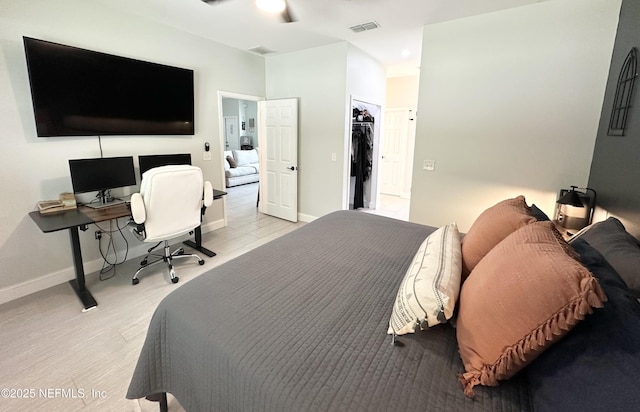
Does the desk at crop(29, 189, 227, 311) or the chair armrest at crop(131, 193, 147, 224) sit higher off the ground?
the chair armrest at crop(131, 193, 147, 224)

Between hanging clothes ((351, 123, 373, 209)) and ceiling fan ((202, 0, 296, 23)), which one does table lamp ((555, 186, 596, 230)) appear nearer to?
ceiling fan ((202, 0, 296, 23))

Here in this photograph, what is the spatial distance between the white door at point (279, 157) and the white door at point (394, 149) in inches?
114

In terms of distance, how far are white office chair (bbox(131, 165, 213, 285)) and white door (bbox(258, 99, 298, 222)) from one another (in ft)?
6.13

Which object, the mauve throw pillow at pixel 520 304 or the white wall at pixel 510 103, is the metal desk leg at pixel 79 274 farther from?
the white wall at pixel 510 103

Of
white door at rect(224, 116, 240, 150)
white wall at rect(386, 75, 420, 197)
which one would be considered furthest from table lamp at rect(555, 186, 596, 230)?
white door at rect(224, 116, 240, 150)

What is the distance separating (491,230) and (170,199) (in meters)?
2.55

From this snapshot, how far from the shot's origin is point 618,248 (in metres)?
1.11

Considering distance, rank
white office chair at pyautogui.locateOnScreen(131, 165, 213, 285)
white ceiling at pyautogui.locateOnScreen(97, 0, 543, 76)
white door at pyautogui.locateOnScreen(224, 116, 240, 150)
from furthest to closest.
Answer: white door at pyautogui.locateOnScreen(224, 116, 240, 150), white ceiling at pyautogui.locateOnScreen(97, 0, 543, 76), white office chair at pyautogui.locateOnScreen(131, 165, 213, 285)

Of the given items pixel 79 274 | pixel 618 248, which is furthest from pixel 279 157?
pixel 618 248

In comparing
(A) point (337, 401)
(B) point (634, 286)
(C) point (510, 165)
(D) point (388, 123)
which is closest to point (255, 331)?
(A) point (337, 401)

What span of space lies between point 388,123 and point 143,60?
4.86 meters

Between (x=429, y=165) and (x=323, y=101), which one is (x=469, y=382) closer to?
(x=429, y=165)

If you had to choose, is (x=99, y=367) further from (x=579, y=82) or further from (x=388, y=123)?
(x=388, y=123)

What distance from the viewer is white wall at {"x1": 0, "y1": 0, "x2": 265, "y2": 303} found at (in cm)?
235
